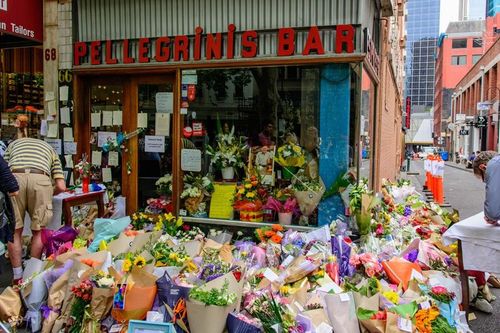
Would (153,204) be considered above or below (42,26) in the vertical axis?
below

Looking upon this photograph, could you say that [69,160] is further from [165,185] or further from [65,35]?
[65,35]

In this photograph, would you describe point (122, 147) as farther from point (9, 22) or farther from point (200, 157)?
point (9, 22)

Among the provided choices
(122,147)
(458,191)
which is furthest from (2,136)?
(458,191)

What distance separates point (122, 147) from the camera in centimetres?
724

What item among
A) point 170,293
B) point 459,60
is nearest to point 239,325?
point 170,293

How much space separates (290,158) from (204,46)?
1.92m

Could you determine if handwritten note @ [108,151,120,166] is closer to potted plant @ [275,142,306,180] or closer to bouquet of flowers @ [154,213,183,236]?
bouquet of flowers @ [154,213,183,236]

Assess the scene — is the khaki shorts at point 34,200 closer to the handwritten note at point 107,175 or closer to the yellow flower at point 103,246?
the yellow flower at point 103,246

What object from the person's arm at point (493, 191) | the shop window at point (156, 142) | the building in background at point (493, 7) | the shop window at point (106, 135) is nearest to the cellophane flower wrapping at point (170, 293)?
the person's arm at point (493, 191)

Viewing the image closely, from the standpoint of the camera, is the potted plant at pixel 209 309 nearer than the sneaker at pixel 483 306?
Yes

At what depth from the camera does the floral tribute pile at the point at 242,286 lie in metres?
3.90

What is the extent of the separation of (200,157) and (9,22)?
10.8ft

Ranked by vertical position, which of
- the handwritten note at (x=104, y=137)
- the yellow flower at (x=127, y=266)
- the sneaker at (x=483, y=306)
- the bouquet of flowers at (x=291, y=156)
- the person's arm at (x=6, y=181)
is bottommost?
the sneaker at (x=483, y=306)

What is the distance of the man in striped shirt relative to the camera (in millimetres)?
5508
